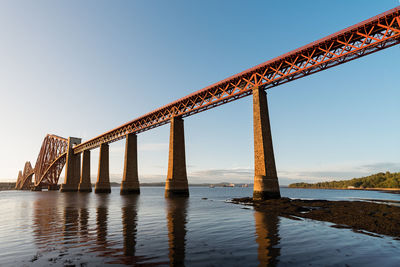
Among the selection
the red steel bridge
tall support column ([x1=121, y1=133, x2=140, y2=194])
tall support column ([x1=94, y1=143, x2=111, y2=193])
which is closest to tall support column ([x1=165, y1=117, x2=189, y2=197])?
the red steel bridge

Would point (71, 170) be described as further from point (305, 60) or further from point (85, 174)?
point (305, 60)

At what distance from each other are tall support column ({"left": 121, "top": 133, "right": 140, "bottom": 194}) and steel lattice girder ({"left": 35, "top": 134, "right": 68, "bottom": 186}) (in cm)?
5377

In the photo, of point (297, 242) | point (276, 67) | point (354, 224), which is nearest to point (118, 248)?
point (297, 242)

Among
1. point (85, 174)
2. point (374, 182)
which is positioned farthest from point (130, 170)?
point (374, 182)

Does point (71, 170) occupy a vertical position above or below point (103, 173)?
above

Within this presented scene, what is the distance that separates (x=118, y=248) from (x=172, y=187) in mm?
28211

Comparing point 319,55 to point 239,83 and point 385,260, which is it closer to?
point 239,83

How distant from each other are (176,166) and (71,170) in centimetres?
5561

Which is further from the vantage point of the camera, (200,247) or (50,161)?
(50,161)

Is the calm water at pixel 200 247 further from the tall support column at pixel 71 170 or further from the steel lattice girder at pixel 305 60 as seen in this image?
the tall support column at pixel 71 170

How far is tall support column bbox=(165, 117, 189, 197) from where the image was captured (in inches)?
1357

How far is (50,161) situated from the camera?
9656cm

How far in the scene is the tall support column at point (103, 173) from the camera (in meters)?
55.2

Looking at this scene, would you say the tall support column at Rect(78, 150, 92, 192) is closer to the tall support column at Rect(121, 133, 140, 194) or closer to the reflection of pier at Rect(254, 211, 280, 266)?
the tall support column at Rect(121, 133, 140, 194)
